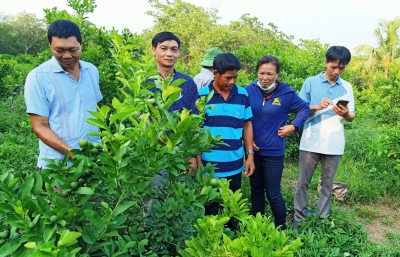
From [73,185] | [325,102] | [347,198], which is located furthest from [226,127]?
[347,198]

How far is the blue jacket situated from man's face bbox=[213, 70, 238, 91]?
41 centimetres

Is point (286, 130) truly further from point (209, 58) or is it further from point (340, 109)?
point (209, 58)

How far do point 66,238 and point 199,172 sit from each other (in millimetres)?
637

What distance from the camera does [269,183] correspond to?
299 centimetres

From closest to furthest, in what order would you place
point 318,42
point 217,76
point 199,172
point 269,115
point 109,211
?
point 109,211 < point 199,172 < point 217,76 < point 269,115 < point 318,42

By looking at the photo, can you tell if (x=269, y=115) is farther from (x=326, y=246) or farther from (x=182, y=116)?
(x=182, y=116)

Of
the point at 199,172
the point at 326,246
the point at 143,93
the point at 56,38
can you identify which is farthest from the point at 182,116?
the point at 326,246

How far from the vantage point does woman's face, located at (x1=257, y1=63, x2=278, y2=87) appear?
2.89m

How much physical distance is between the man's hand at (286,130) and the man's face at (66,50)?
1.68 meters

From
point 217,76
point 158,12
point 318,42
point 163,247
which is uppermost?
point 158,12

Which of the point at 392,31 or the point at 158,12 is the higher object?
the point at 158,12

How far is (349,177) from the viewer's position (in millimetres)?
5000

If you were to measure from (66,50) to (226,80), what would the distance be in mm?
1108

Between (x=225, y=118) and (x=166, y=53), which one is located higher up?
(x=166, y=53)
